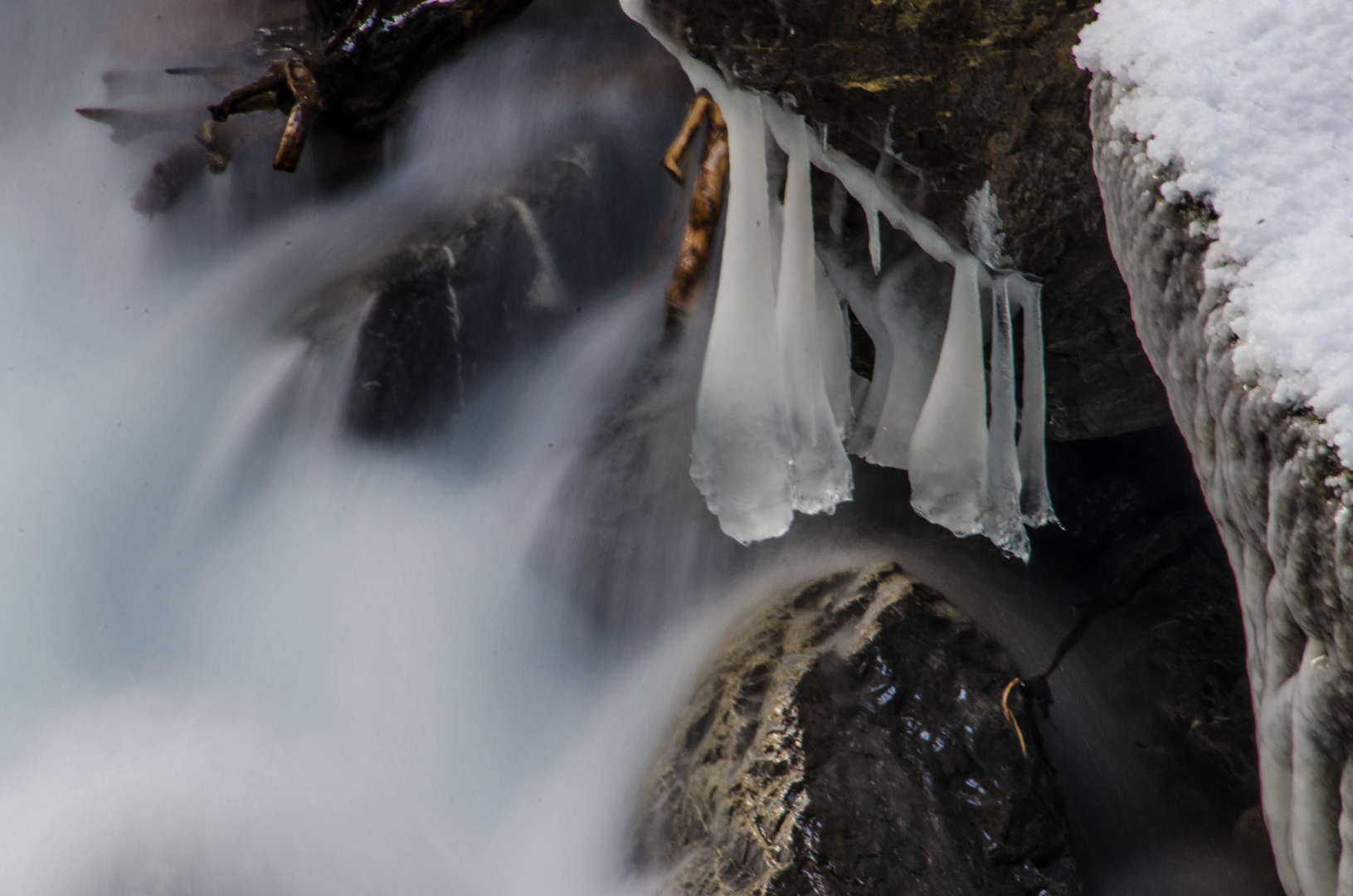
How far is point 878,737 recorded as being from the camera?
1.73m

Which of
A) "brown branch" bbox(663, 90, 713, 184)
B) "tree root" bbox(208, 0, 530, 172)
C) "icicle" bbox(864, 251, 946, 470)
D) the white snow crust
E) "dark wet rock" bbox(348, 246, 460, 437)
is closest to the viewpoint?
the white snow crust

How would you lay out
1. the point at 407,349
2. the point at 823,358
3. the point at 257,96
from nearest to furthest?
the point at 823,358 < the point at 407,349 < the point at 257,96

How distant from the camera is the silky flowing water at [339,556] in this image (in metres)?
1.95

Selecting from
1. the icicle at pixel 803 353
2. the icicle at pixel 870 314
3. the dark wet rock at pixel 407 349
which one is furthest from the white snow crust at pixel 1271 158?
the dark wet rock at pixel 407 349

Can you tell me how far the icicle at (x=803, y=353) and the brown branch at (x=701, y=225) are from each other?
0.57 m

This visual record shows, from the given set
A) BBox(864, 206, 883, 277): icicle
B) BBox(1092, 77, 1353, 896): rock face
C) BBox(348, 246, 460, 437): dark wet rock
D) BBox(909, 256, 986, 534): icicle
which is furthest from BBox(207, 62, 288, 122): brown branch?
BBox(1092, 77, 1353, 896): rock face

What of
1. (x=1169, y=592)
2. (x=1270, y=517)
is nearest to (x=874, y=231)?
(x=1270, y=517)

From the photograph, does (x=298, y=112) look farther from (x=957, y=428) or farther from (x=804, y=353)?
(x=957, y=428)

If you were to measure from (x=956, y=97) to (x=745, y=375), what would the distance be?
0.67 metres

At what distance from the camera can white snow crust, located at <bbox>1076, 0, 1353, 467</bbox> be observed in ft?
2.99

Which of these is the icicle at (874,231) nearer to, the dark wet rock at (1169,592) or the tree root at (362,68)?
the dark wet rock at (1169,592)

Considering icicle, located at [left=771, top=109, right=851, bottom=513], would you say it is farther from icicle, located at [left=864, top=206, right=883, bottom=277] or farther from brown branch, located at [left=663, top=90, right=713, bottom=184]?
brown branch, located at [left=663, top=90, right=713, bottom=184]

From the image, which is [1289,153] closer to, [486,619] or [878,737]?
[878,737]

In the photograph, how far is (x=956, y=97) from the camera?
5.24 ft
